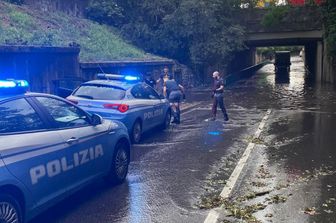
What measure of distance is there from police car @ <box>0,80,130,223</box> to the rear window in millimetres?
3927

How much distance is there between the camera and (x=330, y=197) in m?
6.44

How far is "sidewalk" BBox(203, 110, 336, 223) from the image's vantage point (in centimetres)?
578

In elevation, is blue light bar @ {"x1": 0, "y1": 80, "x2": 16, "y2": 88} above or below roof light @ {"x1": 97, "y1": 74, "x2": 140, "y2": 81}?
above

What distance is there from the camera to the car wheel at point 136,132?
11.0 meters

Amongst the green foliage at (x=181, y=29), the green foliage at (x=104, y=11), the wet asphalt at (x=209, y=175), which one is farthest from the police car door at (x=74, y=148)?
the green foliage at (x=104, y=11)

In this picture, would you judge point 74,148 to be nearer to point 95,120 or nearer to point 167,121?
point 95,120

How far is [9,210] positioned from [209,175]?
13.1 feet

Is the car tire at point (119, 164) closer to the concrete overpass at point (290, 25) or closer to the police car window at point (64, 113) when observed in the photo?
the police car window at point (64, 113)

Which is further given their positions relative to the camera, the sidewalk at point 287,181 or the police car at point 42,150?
the sidewalk at point 287,181

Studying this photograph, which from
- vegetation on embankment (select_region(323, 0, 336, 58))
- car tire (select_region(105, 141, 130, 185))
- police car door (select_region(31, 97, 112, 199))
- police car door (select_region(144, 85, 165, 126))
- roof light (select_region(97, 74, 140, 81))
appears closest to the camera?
police car door (select_region(31, 97, 112, 199))

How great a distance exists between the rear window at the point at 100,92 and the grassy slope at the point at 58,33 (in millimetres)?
4850

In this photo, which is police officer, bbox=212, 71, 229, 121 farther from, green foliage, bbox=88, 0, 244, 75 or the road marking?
green foliage, bbox=88, 0, 244, 75

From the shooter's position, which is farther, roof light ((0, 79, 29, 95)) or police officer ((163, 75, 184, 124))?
police officer ((163, 75, 184, 124))

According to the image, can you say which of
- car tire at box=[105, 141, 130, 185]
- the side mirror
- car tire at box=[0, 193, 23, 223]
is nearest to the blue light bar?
car tire at box=[0, 193, 23, 223]
